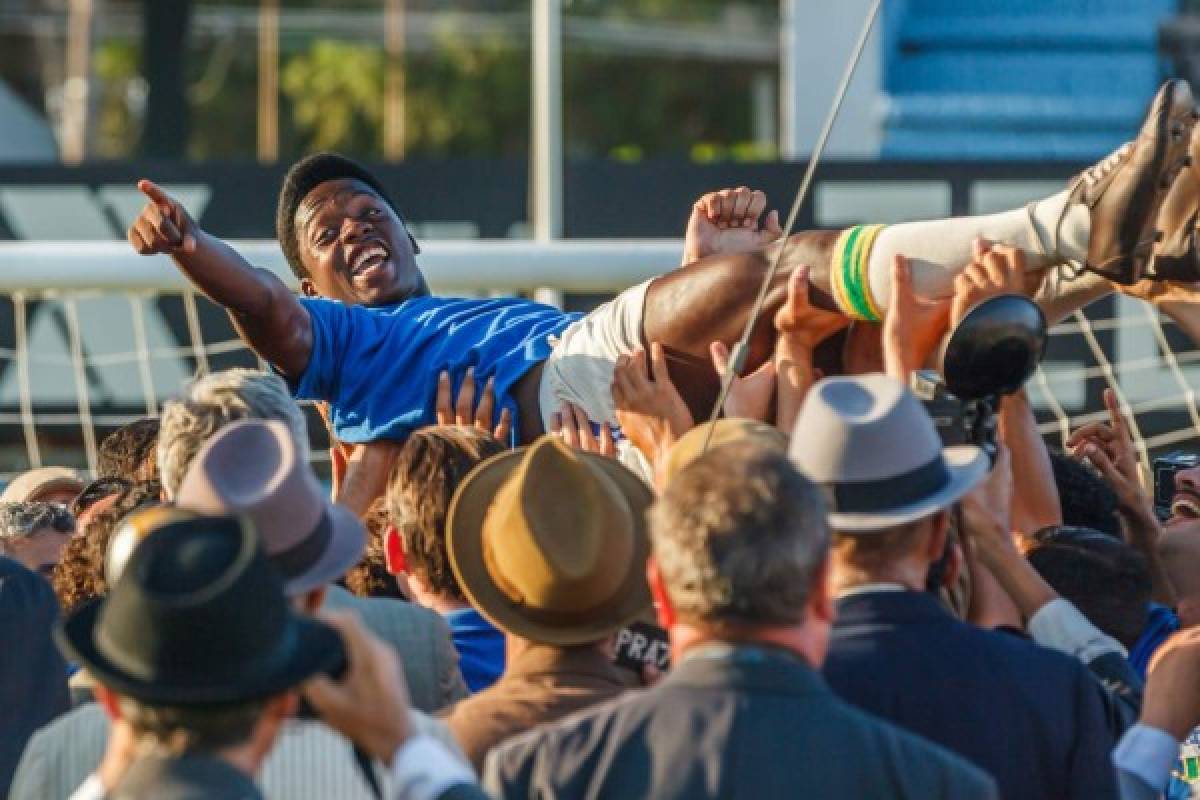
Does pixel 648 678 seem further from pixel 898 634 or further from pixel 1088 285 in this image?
pixel 1088 285

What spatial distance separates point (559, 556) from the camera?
3070mm

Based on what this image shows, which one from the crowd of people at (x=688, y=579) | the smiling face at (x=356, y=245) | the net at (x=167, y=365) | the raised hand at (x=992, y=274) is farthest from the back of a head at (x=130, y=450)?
the net at (x=167, y=365)

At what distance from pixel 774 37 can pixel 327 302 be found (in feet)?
80.8

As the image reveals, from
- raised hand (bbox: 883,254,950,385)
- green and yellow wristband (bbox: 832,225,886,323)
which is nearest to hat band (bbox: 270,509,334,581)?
raised hand (bbox: 883,254,950,385)

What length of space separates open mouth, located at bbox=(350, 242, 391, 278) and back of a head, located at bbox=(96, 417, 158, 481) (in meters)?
0.69

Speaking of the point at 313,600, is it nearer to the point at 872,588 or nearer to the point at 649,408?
the point at 872,588

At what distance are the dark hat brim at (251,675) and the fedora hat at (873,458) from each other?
2.27 feet

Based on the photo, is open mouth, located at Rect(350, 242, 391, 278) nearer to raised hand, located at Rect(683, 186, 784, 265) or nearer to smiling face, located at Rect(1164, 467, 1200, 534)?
raised hand, located at Rect(683, 186, 784, 265)

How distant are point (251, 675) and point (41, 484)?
2973 millimetres

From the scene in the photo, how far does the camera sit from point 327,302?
17.3ft

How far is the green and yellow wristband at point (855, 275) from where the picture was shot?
4270 millimetres

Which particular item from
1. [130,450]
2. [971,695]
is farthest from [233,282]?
[971,695]

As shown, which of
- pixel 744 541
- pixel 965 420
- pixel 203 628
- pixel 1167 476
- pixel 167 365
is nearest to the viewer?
pixel 203 628

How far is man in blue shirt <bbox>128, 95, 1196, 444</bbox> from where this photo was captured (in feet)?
13.4
